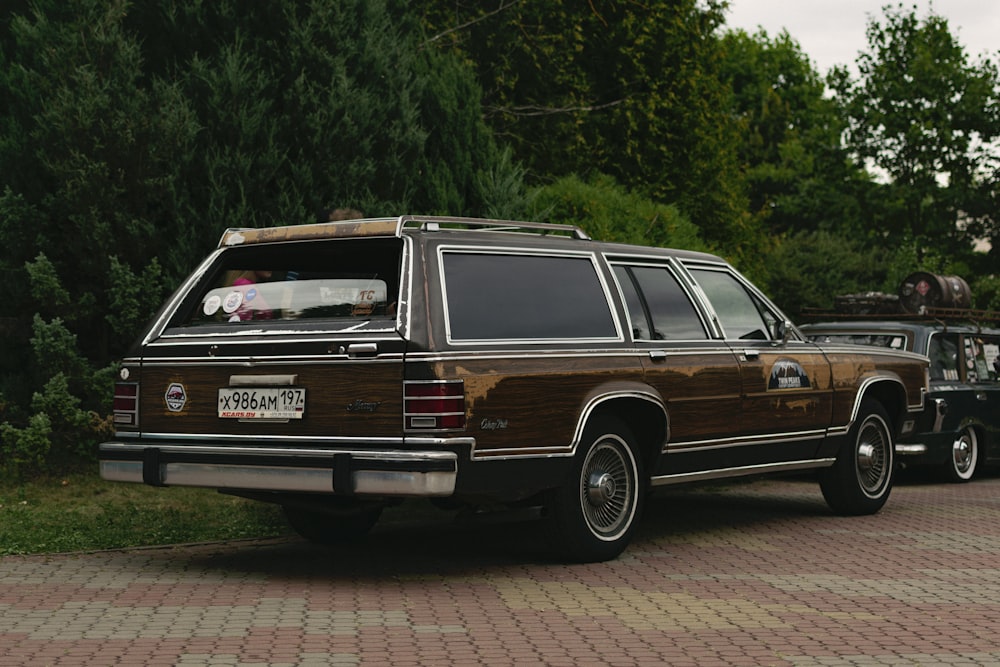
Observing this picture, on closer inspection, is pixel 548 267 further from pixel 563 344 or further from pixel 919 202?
pixel 919 202

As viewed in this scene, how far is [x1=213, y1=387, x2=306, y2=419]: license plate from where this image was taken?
7.56 metres

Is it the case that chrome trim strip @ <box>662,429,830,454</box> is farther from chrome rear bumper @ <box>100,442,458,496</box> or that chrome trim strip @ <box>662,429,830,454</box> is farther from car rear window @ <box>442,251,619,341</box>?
chrome rear bumper @ <box>100,442,458,496</box>

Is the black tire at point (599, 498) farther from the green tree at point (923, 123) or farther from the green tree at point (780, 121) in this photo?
the green tree at point (780, 121)

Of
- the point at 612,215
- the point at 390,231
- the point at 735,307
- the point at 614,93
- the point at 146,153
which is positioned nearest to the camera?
the point at 390,231

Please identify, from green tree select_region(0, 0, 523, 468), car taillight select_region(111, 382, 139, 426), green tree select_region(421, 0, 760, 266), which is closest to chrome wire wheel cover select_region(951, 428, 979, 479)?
green tree select_region(0, 0, 523, 468)

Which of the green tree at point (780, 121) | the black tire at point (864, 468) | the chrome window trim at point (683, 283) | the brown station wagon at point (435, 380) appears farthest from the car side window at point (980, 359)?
the green tree at point (780, 121)

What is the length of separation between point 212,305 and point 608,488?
2.62 metres

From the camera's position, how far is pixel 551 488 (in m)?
7.91

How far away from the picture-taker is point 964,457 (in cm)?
1466

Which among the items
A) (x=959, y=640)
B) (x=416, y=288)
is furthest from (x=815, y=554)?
(x=416, y=288)

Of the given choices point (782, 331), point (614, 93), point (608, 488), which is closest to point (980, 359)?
point (782, 331)

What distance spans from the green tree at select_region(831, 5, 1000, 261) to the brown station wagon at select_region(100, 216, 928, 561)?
36.6 meters

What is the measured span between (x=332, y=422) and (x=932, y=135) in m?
Answer: 40.7

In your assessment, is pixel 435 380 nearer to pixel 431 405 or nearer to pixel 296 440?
pixel 431 405
